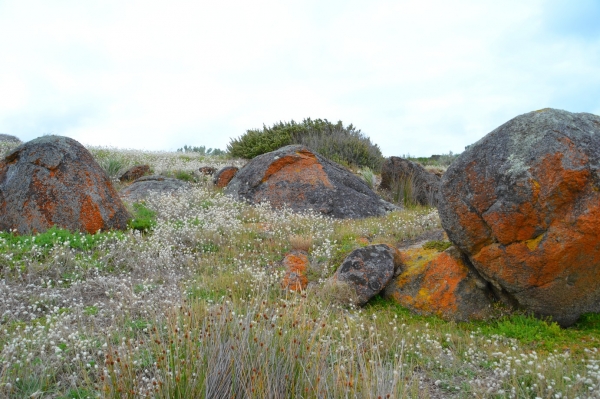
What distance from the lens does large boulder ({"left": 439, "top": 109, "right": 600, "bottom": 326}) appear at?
221 inches

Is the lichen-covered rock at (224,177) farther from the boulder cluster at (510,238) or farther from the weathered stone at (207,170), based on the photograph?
the boulder cluster at (510,238)

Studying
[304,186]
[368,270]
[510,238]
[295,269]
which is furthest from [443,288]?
[304,186]

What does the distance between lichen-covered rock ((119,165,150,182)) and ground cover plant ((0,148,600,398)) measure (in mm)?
6720

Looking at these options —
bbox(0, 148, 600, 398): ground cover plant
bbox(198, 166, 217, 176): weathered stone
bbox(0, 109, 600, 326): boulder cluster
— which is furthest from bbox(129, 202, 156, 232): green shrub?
bbox(198, 166, 217, 176): weathered stone

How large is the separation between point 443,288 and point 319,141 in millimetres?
13831

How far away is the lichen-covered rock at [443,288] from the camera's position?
645cm

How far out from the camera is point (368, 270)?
6.92 metres

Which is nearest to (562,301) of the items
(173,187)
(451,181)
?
(451,181)

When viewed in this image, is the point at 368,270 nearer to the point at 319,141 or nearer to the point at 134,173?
the point at 134,173

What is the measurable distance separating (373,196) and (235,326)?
10.3m

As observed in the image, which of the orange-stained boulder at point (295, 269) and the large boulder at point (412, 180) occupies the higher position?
the large boulder at point (412, 180)

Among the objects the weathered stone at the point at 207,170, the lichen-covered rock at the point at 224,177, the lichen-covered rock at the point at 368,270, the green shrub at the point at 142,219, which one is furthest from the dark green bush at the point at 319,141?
the lichen-covered rock at the point at 368,270

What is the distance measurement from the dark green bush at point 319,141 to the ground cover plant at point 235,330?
9409 mm

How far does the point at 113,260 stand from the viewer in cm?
772
